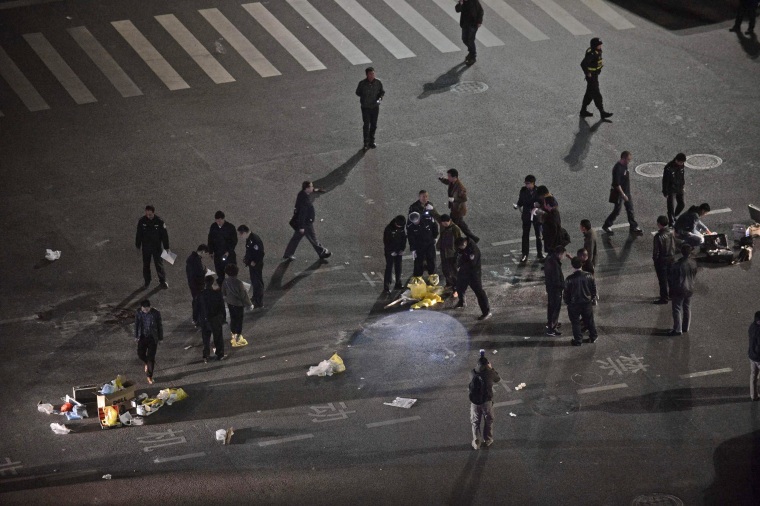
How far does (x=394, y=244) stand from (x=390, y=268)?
553 millimetres

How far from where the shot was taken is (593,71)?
28.2 metres

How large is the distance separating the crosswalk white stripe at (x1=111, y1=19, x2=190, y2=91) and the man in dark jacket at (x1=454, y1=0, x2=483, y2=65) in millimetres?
7537

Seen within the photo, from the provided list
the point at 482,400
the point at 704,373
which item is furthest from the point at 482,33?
the point at 482,400

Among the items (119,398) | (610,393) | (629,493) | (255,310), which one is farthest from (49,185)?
(629,493)

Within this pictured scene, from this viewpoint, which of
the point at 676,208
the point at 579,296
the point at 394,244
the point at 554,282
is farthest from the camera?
the point at 676,208

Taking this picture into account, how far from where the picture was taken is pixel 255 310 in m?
21.9

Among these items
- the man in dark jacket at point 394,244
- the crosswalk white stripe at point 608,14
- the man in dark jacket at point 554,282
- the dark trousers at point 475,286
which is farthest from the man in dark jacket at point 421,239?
the crosswalk white stripe at point 608,14

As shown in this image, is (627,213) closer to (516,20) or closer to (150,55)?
(516,20)

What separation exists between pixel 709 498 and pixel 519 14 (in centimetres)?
2109

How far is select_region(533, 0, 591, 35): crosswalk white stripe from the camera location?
3359cm

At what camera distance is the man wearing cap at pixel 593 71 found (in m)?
28.3

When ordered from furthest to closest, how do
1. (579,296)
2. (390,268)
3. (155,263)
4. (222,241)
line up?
(155,263) < (222,241) < (390,268) < (579,296)

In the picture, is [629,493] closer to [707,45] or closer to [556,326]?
[556,326]

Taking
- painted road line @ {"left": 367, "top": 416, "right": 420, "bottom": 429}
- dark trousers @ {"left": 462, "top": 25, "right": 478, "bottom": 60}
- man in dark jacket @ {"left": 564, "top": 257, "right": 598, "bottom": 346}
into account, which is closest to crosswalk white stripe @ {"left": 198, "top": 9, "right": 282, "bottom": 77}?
dark trousers @ {"left": 462, "top": 25, "right": 478, "bottom": 60}
